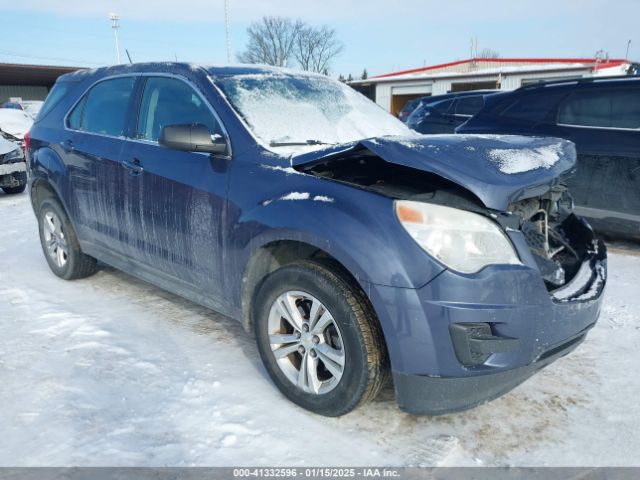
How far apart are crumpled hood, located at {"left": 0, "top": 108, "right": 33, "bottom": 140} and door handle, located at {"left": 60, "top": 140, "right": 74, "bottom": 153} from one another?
8353 mm

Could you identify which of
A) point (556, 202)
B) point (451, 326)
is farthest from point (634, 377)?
point (451, 326)

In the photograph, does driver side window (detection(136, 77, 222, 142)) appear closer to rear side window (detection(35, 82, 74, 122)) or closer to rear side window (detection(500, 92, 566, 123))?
rear side window (detection(35, 82, 74, 122))

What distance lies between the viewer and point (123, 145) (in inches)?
138

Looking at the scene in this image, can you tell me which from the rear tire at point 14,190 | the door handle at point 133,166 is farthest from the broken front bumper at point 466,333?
the rear tire at point 14,190

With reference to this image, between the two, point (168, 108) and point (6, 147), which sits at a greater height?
point (168, 108)

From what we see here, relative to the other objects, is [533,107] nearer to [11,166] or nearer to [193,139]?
[193,139]

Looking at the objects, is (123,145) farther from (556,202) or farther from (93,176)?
(556,202)

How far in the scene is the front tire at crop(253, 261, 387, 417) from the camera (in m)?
2.19

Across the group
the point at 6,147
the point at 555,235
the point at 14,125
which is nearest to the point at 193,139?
the point at 555,235

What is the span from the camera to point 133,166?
3.34 m

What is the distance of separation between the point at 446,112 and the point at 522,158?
25.5ft

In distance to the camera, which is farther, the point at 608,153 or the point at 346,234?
the point at 608,153

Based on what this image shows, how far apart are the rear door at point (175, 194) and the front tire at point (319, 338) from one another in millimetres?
500

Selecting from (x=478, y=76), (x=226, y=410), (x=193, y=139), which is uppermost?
(x=478, y=76)
